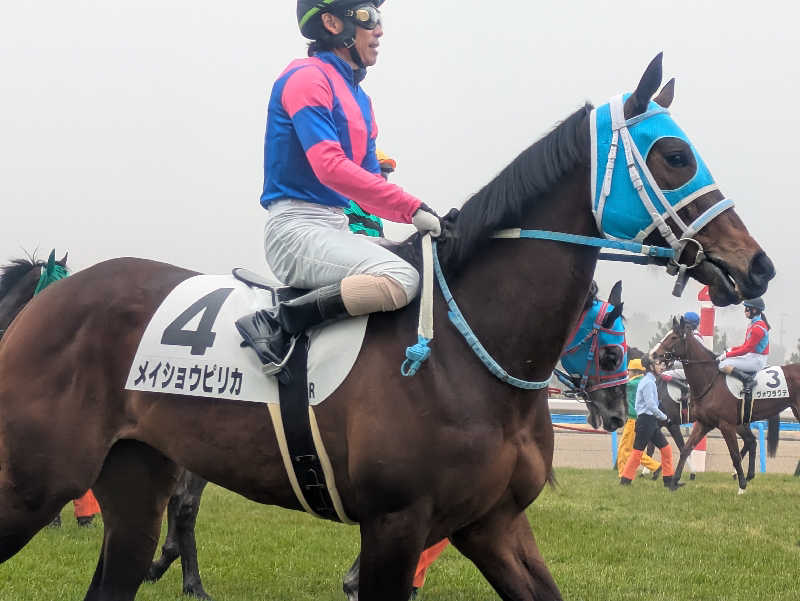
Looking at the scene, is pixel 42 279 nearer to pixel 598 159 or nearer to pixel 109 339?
pixel 109 339

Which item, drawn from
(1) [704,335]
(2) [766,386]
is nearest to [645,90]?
(2) [766,386]

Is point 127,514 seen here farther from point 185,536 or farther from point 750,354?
point 750,354

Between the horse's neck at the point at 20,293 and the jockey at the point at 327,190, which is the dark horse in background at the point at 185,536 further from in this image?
the horse's neck at the point at 20,293

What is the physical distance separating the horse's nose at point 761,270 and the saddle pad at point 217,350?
1.39 m

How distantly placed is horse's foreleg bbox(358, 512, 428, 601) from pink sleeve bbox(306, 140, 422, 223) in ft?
3.69

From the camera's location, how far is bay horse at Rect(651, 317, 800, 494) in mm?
16250

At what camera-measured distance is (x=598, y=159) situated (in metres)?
3.33

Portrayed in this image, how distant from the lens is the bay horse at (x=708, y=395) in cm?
1625

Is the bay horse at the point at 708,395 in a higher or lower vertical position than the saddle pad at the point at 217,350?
lower

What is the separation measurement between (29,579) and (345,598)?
2.28 metres

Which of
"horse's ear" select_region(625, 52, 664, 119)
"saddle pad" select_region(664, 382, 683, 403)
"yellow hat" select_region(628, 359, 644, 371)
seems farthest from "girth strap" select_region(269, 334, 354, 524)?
"yellow hat" select_region(628, 359, 644, 371)

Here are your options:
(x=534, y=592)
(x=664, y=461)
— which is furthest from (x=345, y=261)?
(x=664, y=461)

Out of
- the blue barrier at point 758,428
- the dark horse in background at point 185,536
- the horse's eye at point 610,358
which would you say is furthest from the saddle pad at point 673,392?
the dark horse in background at point 185,536

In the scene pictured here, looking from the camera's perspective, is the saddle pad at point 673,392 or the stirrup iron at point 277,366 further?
the saddle pad at point 673,392
